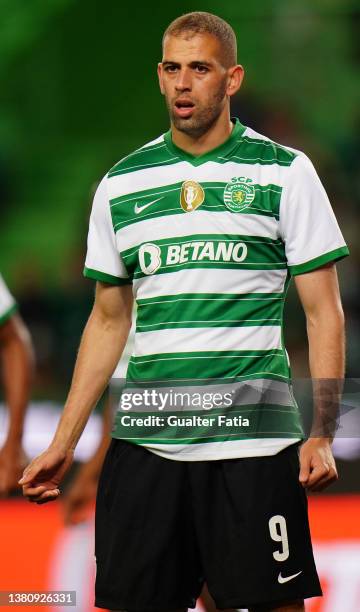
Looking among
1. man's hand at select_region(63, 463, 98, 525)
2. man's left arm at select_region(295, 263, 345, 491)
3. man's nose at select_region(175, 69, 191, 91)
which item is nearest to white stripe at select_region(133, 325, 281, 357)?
man's left arm at select_region(295, 263, 345, 491)

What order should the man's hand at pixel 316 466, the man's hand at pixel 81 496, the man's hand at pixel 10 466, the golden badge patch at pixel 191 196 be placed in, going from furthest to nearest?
1. the man's hand at pixel 81 496
2. the man's hand at pixel 10 466
3. the golden badge patch at pixel 191 196
4. the man's hand at pixel 316 466

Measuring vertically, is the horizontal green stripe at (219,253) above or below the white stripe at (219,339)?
above

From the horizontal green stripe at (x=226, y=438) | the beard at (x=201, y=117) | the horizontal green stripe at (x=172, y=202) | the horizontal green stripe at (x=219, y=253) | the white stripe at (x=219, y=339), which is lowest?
the horizontal green stripe at (x=226, y=438)

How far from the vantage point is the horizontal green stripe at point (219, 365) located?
3.53 metres

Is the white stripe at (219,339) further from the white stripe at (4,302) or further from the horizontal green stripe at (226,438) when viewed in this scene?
the white stripe at (4,302)

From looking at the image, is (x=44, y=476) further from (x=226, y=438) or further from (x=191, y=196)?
(x=191, y=196)

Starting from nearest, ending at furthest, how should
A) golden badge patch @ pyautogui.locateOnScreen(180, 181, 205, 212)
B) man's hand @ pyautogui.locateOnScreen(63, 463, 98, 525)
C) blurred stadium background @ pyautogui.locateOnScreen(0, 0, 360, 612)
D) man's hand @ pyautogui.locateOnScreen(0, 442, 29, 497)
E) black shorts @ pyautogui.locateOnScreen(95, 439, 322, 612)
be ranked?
black shorts @ pyautogui.locateOnScreen(95, 439, 322, 612), golden badge patch @ pyautogui.locateOnScreen(180, 181, 205, 212), man's hand @ pyautogui.locateOnScreen(0, 442, 29, 497), man's hand @ pyautogui.locateOnScreen(63, 463, 98, 525), blurred stadium background @ pyautogui.locateOnScreen(0, 0, 360, 612)

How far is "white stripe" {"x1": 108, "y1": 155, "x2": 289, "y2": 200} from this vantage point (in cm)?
358

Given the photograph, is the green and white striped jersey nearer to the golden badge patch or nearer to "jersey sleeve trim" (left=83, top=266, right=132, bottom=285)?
the golden badge patch

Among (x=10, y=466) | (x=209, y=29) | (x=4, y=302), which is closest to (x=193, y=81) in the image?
(x=209, y=29)

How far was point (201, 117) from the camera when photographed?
3.63m

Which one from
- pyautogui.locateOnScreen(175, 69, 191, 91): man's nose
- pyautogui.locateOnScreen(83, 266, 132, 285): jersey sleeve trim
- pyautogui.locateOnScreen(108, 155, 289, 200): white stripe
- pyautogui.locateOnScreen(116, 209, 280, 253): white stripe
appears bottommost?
pyautogui.locateOnScreen(83, 266, 132, 285): jersey sleeve trim

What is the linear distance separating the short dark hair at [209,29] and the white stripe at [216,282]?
0.58 metres

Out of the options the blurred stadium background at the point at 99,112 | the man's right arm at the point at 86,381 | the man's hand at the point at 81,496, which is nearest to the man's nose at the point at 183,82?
the man's right arm at the point at 86,381
